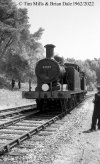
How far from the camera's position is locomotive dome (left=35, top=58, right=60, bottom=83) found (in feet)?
45.2

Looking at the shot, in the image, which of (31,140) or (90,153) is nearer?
(90,153)

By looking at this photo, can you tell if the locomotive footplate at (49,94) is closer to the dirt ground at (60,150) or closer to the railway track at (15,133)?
Result: the railway track at (15,133)

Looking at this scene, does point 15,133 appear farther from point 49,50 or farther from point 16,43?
point 16,43

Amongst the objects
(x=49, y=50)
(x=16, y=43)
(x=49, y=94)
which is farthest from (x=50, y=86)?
(x=16, y=43)

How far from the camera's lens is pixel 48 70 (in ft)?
46.1

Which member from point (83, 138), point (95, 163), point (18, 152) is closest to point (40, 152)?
point (18, 152)

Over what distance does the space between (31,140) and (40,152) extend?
131 cm

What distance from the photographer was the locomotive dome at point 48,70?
1379cm

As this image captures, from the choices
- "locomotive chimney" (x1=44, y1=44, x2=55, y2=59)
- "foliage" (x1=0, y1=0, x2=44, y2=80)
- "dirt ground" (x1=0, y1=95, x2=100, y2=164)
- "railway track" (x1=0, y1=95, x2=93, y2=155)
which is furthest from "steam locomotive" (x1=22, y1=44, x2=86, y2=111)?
"foliage" (x1=0, y1=0, x2=44, y2=80)

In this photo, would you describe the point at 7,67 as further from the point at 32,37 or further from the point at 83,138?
the point at 83,138

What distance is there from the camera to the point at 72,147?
675 centimetres

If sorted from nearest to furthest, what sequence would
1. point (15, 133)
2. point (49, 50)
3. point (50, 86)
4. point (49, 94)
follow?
point (15, 133) < point (49, 94) < point (50, 86) < point (49, 50)

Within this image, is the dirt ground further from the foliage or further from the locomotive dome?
the foliage

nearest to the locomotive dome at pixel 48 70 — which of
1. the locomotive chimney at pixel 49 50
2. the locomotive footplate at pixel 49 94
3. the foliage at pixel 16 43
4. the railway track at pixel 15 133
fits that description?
the locomotive chimney at pixel 49 50
